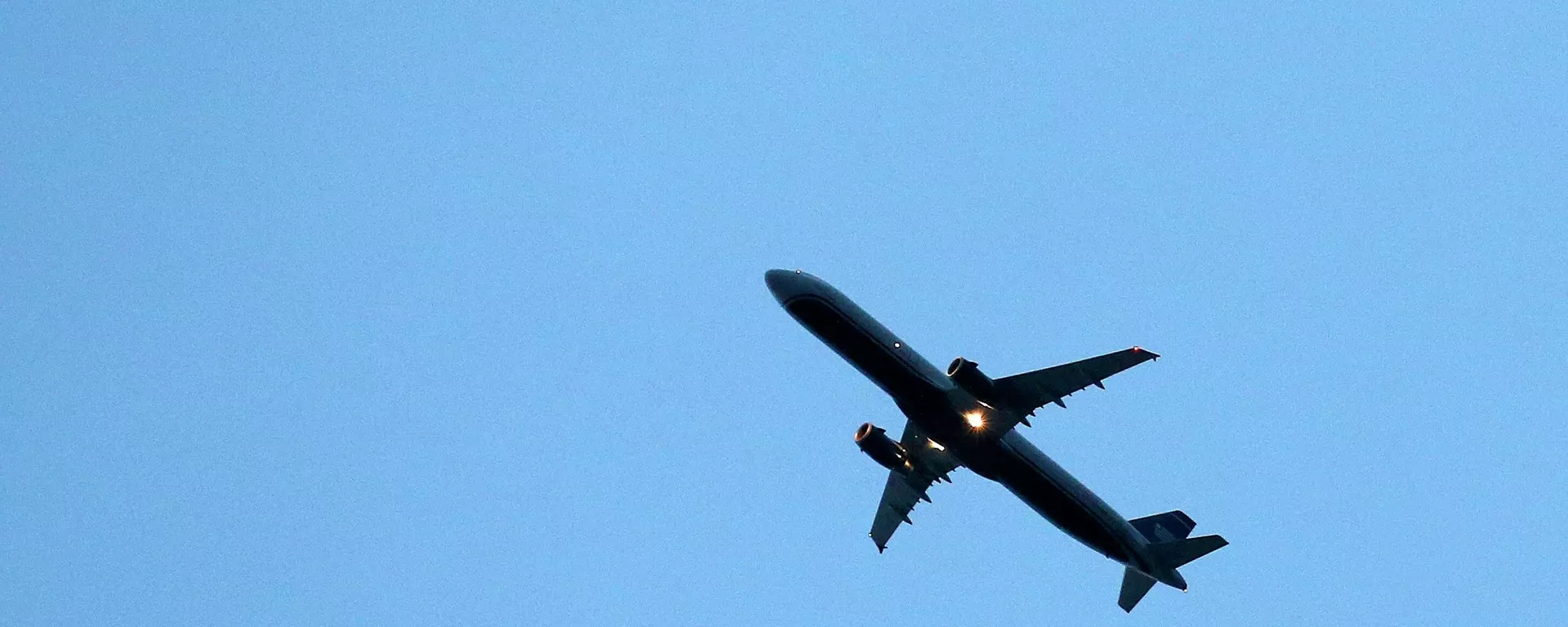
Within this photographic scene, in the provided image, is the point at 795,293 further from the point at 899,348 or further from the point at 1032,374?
the point at 1032,374

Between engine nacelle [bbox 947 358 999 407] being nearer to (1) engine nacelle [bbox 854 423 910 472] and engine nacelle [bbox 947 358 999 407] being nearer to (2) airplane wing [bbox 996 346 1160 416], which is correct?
(2) airplane wing [bbox 996 346 1160 416]

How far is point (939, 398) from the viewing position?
221ft

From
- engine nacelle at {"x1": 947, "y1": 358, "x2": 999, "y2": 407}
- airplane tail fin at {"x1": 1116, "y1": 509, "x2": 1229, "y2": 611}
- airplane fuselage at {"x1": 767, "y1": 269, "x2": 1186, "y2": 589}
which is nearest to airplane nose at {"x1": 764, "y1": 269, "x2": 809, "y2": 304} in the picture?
airplane fuselage at {"x1": 767, "y1": 269, "x2": 1186, "y2": 589}

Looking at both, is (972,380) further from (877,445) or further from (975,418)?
(877,445)

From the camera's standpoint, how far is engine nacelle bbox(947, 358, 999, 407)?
66312 mm

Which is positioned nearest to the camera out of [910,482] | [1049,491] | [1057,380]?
[1057,380]

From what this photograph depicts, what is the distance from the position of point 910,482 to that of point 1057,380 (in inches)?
502

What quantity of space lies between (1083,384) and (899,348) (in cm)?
711

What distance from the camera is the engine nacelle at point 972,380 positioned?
66312 millimetres

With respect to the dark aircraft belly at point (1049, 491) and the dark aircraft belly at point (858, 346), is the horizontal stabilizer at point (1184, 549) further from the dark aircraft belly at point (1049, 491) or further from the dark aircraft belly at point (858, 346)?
the dark aircraft belly at point (858, 346)

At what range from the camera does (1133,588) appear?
73.3m

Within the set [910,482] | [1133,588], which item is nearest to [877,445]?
[910,482]

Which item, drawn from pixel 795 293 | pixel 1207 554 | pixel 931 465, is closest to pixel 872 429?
pixel 931 465

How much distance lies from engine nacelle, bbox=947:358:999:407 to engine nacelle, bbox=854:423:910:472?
7441 millimetres
